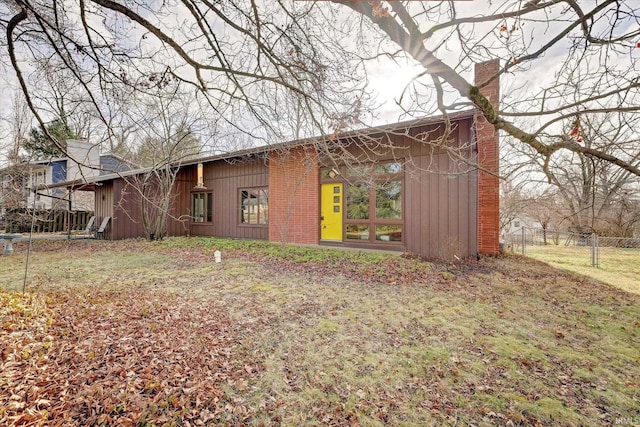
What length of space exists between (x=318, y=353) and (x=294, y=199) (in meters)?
7.54

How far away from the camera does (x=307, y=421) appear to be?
202cm

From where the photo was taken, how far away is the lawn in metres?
2.06

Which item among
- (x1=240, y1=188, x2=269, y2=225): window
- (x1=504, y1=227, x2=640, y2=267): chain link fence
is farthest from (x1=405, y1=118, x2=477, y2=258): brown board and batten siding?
(x1=240, y1=188, x2=269, y2=225): window

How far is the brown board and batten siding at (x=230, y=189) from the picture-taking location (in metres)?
11.5

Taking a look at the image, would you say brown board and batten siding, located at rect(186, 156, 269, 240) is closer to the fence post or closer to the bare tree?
the bare tree

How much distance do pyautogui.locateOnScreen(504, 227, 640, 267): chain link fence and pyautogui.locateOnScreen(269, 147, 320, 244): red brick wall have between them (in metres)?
6.03

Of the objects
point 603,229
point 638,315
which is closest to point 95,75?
point 638,315

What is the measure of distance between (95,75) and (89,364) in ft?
10.7

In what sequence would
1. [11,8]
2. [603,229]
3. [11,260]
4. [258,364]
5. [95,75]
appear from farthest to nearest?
[603,229] < [11,260] < [95,75] < [11,8] < [258,364]

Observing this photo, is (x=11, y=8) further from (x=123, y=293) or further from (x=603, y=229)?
(x=603, y=229)

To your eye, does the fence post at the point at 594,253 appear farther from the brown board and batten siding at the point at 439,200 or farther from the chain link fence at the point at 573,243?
the brown board and batten siding at the point at 439,200

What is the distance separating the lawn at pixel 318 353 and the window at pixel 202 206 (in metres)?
7.80

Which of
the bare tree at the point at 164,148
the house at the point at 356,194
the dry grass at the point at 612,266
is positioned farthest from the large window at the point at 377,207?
the bare tree at the point at 164,148

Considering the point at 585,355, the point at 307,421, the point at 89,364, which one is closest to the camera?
the point at 307,421
